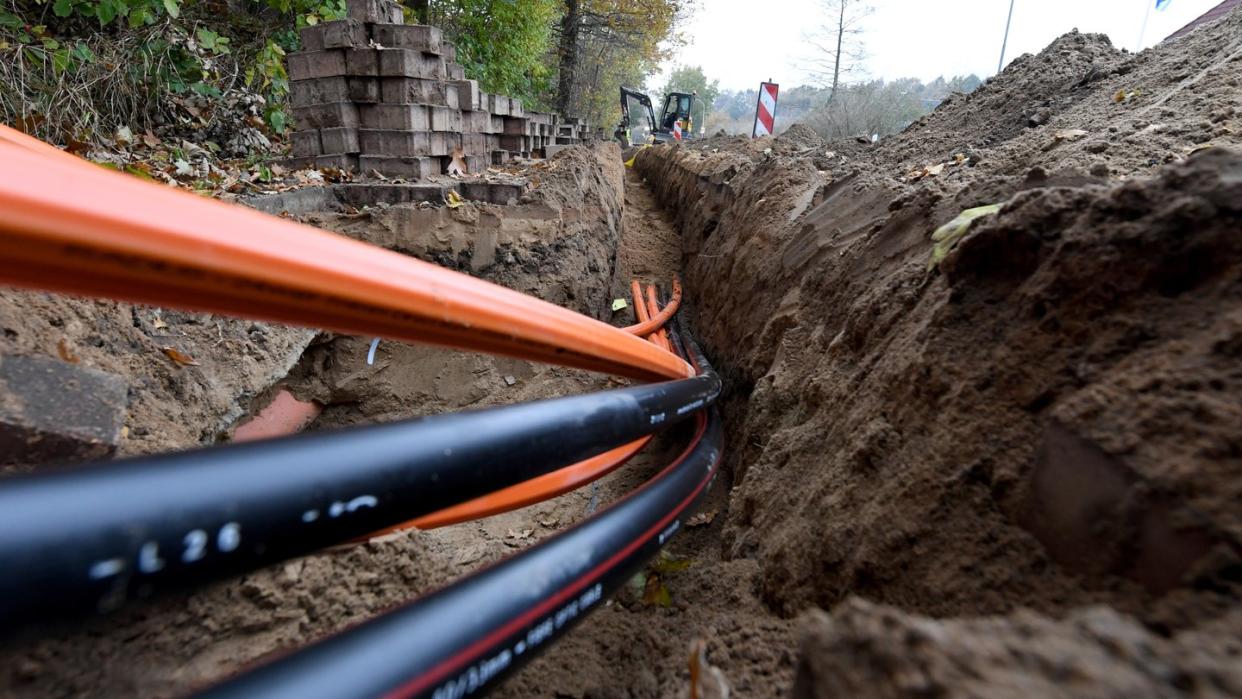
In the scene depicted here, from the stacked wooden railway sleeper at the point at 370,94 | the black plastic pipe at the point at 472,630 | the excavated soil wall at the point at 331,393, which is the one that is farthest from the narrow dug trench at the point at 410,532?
the stacked wooden railway sleeper at the point at 370,94

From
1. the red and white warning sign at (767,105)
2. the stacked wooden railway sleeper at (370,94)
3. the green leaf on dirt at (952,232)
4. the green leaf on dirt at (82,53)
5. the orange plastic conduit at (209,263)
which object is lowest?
the orange plastic conduit at (209,263)

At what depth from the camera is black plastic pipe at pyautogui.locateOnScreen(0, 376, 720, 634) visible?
0.58 m

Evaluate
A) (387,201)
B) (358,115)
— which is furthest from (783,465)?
(358,115)

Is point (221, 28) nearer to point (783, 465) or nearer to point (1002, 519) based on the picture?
point (783, 465)

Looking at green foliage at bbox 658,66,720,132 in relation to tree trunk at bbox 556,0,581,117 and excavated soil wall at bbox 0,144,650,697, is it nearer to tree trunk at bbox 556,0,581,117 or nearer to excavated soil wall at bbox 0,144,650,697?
tree trunk at bbox 556,0,581,117

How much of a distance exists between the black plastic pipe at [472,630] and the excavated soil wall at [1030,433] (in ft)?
1.31

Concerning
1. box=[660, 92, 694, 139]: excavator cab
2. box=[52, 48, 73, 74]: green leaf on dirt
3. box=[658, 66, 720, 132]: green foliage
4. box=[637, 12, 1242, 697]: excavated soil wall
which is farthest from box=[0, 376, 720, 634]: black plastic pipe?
box=[658, 66, 720, 132]: green foliage

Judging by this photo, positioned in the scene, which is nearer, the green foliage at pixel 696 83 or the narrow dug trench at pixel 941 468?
the narrow dug trench at pixel 941 468

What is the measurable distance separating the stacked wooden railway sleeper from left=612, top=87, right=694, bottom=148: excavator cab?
13.2 m

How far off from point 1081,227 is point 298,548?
1.21 m

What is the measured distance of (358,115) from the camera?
12.6ft

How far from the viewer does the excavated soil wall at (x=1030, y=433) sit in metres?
0.52

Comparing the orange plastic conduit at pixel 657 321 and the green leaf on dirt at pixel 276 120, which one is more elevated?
the green leaf on dirt at pixel 276 120

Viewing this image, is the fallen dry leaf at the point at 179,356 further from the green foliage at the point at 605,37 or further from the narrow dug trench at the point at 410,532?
the green foliage at the point at 605,37
